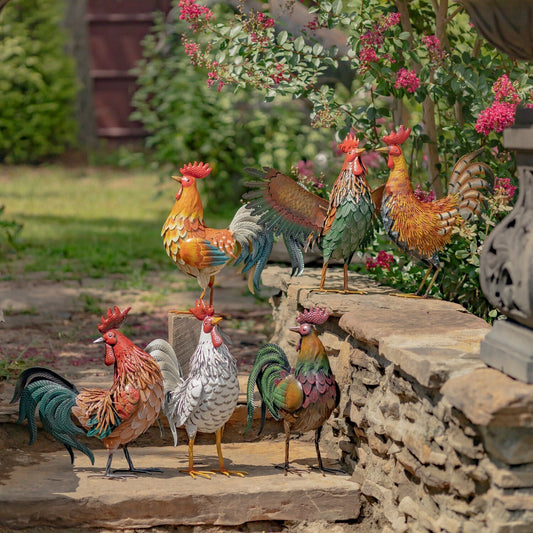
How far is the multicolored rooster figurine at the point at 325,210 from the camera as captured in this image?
5.30 m

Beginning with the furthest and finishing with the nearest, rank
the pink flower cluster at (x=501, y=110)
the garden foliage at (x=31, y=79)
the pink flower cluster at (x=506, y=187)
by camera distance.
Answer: the garden foliage at (x=31, y=79)
the pink flower cluster at (x=506, y=187)
the pink flower cluster at (x=501, y=110)

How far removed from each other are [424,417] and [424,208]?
1.50 meters

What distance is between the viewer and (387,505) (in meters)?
4.59

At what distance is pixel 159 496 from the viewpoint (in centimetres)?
463

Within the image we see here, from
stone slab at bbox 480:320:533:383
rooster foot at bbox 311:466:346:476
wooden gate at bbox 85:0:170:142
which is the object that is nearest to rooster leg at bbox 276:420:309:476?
rooster foot at bbox 311:466:346:476

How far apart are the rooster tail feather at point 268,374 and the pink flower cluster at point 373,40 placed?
1.95 meters

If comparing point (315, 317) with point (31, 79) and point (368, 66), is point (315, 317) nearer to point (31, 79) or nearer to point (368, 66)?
point (368, 66)

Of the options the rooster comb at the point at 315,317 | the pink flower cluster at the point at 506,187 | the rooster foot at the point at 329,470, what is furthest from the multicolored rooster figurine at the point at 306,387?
the pink flower cluster at the point at 506,187

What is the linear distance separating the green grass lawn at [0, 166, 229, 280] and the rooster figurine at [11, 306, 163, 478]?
4377 mm

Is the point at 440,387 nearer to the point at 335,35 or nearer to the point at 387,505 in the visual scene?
the point at 387,505

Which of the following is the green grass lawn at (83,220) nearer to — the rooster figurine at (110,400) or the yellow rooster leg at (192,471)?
the rooster figurine at (110,400)

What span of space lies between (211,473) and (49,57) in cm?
1293

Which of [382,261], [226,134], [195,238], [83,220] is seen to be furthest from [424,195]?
[83,220]

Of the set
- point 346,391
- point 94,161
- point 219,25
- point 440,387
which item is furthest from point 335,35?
point 440,387
